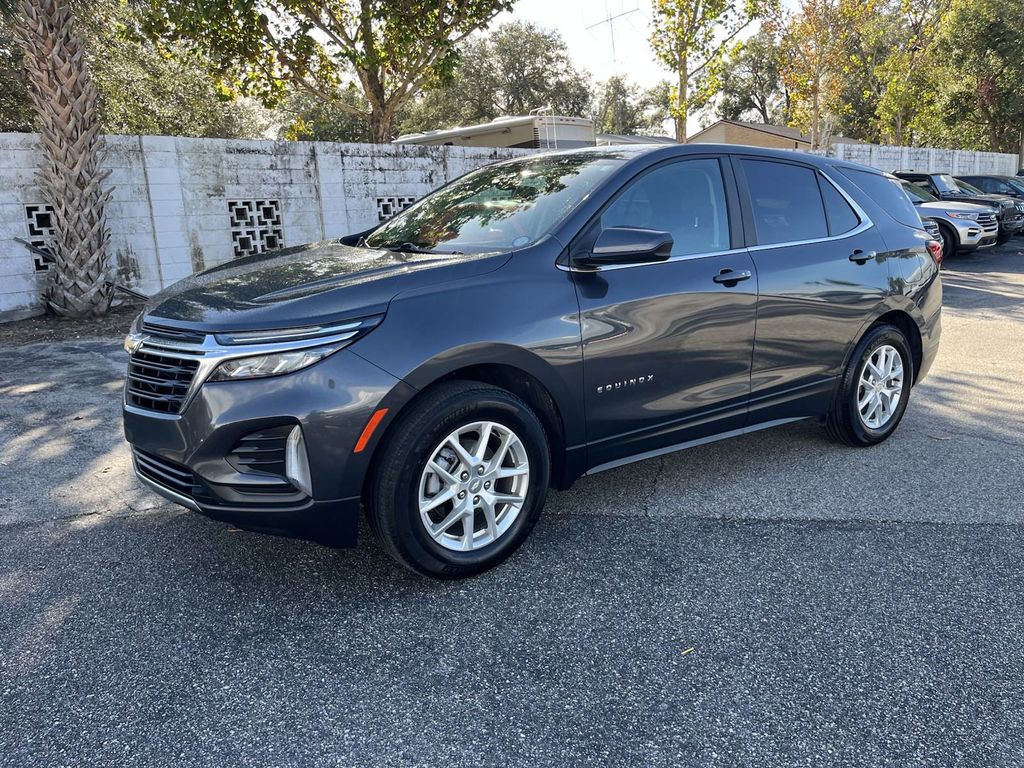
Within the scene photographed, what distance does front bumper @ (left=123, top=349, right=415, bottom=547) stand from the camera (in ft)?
9.27

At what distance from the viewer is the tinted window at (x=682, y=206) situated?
376 centimetres

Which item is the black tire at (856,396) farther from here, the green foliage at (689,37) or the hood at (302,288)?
the green foliage at (689,37)

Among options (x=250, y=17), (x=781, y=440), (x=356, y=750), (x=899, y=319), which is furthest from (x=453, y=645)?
(x=250, y=17)

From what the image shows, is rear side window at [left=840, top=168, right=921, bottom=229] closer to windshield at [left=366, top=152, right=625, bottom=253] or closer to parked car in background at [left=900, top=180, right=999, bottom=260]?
windshield at [left=366, top=152, right=625, bottom=253]

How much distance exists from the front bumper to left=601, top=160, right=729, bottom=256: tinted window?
1.46 m

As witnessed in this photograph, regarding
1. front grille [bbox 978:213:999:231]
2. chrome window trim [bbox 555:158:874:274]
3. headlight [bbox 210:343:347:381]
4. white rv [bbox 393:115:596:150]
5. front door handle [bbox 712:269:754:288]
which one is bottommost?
front grille [bbox 978:213:999:231]

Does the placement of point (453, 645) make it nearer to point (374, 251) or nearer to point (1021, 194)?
point (374, 251)

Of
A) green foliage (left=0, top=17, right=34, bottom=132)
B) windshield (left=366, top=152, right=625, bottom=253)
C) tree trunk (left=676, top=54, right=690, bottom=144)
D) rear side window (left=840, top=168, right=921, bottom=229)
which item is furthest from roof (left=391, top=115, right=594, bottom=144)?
windshield (left=366, top=152, right=625, bottom=253)

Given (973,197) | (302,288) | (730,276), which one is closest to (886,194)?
(730,276)

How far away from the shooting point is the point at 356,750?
7.59 ft

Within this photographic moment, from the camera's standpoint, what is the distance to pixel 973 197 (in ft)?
59.4

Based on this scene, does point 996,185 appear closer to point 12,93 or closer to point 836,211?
point 836,211

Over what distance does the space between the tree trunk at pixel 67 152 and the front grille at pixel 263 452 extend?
7471mm

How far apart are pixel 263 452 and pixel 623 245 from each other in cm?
168
